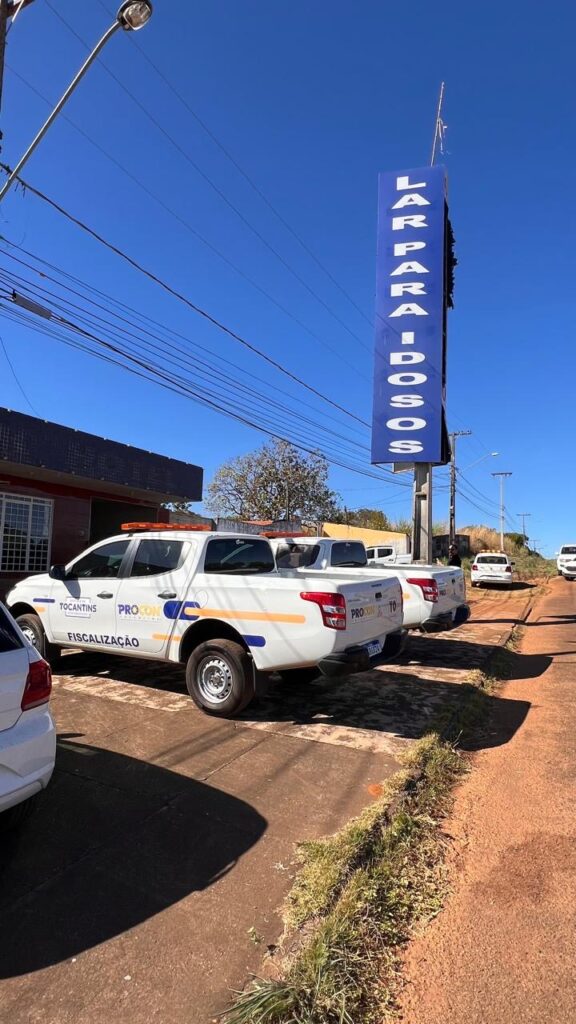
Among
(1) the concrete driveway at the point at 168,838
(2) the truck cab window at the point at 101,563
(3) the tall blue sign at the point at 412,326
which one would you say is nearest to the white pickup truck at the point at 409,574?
(1) the concrete driveway at the point at 168,838

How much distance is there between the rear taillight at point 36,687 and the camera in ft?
11.0

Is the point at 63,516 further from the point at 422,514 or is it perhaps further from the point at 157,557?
the point at 157,557

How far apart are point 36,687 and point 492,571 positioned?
25.6 m

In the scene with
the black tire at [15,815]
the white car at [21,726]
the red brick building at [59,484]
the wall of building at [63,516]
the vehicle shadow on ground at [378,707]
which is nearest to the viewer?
the white car at [21,726]

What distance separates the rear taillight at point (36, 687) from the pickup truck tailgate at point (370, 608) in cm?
265

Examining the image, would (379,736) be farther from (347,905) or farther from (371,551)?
(371,551)

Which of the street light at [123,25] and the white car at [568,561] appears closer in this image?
the street light at [123,25]

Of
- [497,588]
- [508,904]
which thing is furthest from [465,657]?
[497,588]

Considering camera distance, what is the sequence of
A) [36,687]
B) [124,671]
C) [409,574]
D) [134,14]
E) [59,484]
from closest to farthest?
1. [36,687]
2. [134,14]
3. [124,671]
4. [409,574]
5. [59,484]

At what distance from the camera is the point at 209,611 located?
19.7 ft

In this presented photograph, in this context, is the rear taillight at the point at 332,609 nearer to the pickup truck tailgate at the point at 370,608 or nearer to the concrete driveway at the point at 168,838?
the pickup truck tailgate at the point at 370,608

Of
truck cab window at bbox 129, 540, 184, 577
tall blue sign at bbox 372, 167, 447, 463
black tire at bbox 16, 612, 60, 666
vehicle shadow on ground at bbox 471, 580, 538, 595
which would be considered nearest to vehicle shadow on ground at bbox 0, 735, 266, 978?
truck cab window at bbox 129, 540, 184, 577

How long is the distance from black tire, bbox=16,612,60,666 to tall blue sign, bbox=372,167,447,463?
10.6 metres

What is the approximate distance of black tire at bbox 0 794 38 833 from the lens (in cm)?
347
